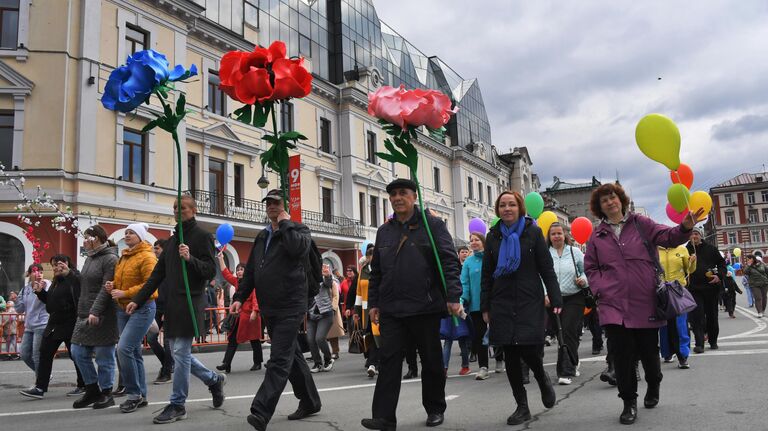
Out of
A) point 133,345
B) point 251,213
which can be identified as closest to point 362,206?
point 251,213

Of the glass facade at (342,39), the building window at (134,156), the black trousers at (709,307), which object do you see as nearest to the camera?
the black trousers at (709,307)

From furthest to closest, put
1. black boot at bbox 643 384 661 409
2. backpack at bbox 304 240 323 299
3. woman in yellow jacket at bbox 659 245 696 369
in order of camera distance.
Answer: woman in yellow jacket at bbox 659 245 696 369, backpack at bbox 304 240 323 299, black boot at bbox 643 384 661 409

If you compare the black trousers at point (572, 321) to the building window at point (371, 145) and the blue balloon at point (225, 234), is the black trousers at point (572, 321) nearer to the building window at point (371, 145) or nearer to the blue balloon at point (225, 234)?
the blue balloon at point (225, 234)

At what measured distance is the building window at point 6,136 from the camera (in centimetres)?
1812

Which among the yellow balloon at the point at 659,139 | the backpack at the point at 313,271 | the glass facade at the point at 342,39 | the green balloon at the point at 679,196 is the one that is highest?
the glass facade at the point at 342,39

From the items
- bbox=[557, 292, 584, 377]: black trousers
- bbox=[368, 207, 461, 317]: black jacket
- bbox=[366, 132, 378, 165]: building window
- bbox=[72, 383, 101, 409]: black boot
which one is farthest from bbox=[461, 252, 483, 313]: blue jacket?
bbox=[366, 132, 378, 165]: building window

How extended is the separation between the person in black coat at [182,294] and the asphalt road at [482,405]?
0.92 ft

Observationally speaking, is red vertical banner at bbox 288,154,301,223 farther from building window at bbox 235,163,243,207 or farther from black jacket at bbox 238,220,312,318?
black jacket at bbox 238,220,312,318

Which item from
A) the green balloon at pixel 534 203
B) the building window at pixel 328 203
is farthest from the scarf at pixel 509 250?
the building window at pixel 328 203

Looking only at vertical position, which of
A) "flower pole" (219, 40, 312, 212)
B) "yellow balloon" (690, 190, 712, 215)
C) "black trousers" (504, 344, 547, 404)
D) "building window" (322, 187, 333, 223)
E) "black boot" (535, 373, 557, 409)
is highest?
"building window" (322, 187, 333, 223)

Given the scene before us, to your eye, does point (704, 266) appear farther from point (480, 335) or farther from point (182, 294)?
point (182, 294)

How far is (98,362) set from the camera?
6.53 m

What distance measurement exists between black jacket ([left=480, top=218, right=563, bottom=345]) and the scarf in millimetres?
50

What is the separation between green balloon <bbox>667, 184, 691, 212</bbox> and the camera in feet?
16.5
